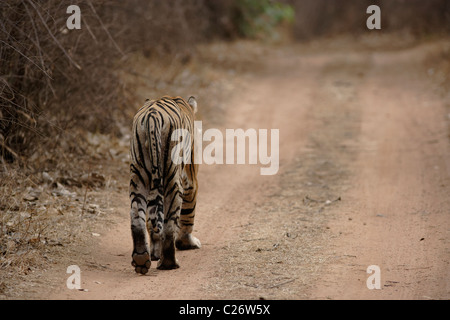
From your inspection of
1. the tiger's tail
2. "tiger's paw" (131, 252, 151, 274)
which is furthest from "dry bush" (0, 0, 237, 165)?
"tiger's paw" (131, 252, 151, 274)

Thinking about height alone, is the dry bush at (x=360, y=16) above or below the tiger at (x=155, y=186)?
above

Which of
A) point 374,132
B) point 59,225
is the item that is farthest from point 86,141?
point 374,132

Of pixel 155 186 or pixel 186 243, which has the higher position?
pixel 155 186

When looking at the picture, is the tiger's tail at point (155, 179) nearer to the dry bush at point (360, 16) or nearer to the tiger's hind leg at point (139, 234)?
the tiger's hind leg at point (139, 234)

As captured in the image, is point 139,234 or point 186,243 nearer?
point 139,234

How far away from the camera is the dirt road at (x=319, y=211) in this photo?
5.61 metres

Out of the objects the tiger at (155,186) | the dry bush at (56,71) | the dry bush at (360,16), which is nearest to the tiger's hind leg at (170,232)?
the tiger at (155,186)

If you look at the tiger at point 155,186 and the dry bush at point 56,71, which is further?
the dry bush at point 56,71

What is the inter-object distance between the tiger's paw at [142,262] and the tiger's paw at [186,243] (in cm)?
109

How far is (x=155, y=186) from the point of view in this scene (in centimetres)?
575

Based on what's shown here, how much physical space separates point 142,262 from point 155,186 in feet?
2.30

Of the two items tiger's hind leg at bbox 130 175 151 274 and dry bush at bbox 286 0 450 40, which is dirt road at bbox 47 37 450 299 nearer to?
tiger's hind leg at bbox 130 175 151 274

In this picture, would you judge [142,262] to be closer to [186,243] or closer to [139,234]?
[139,234]

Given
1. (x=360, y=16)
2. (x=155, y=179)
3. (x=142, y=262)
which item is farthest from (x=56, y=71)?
(x=360, y=16)
